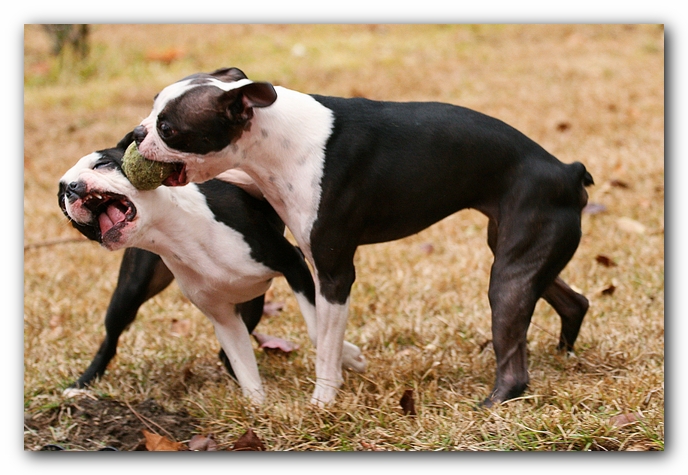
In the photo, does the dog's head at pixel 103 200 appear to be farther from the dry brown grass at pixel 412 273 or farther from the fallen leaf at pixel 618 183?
the fallen leaf at pixel 618 183

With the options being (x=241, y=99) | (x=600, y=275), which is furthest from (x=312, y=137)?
(x=600, y=275)

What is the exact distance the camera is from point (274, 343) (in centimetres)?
443

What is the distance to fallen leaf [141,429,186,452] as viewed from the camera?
3484 millimetres

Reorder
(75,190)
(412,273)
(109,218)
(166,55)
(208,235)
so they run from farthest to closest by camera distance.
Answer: (166,55)
(412,273)
(208,235)
(109,218)
(75,190)

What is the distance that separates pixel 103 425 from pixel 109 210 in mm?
923

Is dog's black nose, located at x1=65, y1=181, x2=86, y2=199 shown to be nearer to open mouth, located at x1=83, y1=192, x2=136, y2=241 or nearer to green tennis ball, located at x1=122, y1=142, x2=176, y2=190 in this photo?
open mouth, located at x1=83, y1=192, x2=136, y2=241

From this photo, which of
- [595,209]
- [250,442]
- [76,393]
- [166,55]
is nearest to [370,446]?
[250,442]

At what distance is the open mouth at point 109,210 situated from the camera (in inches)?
140

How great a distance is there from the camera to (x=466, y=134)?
3.66 metres

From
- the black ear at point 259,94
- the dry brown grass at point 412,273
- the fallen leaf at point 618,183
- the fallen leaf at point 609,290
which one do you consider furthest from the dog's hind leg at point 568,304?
the fallen leaf at point 618,183

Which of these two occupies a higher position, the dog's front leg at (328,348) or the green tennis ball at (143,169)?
the green tennis ball at (143,169)

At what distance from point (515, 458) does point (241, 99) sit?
1.64 metres

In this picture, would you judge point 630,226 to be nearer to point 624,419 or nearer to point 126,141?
point 624,419

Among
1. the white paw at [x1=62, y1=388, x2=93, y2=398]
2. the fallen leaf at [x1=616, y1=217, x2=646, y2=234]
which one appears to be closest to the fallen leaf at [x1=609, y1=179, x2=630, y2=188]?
the fallen leaf at [x1=616, y1=217, x2=646, y2=234]
